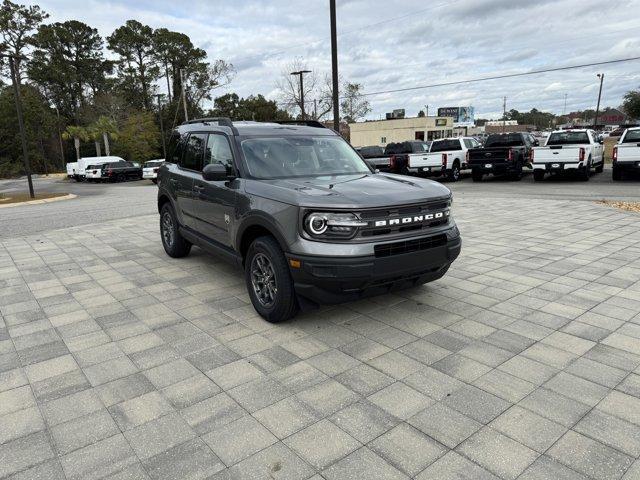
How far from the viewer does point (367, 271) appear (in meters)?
3.73

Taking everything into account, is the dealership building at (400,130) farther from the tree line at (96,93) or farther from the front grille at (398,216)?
the front grille at (398,216)

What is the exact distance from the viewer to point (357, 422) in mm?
2822

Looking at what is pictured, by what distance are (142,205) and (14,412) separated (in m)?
13.2

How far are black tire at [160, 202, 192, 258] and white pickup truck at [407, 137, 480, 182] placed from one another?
14816 millimetres

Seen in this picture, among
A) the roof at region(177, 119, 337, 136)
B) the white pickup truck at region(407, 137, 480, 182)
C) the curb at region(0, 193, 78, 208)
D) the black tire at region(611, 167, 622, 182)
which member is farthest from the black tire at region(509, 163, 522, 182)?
the curb at region(0, 193, 78, 208)

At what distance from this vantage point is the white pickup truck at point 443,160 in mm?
19844

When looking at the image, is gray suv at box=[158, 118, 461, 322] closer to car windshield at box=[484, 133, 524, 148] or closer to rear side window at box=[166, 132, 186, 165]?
rear side window at box=[166, 132, 186, 165]

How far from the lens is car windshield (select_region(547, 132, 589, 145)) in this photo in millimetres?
18375

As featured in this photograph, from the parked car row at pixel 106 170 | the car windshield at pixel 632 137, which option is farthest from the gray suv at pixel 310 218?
the parked car row at pixel 106 170

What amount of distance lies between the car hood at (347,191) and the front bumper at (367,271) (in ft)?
1.27

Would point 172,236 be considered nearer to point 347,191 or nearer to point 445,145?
point 347,191

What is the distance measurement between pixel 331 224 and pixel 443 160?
17.0 metres

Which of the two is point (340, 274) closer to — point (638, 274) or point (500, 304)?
point (500, 304)

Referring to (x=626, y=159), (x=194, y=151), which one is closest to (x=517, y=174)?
(x=626, y=159)
